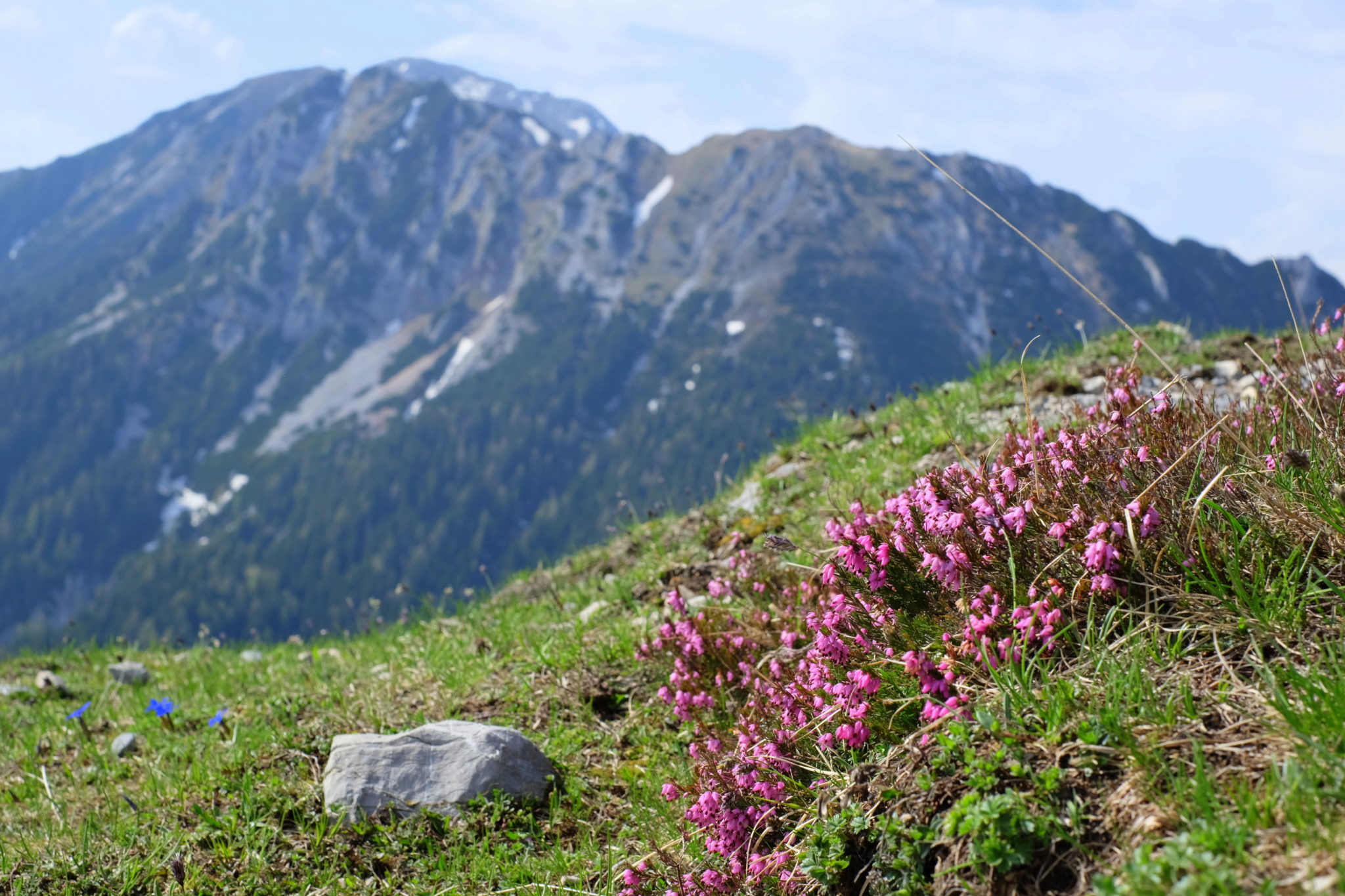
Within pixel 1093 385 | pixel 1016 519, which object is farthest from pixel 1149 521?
pixel 1093 385

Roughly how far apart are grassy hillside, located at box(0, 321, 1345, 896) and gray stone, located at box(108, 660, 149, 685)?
205 centimetres

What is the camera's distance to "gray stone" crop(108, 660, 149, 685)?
8.71m

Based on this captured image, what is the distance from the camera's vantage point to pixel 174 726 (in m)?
6.46

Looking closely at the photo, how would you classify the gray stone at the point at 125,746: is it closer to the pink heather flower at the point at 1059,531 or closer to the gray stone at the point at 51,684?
the gray stone at the point at 51,684

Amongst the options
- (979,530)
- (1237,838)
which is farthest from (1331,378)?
(1237,838)

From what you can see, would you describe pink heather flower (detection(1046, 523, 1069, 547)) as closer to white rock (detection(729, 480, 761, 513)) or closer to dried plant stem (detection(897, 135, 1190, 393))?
dried plant stem (detection(897, 135, 1190, 393))

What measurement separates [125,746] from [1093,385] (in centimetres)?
892

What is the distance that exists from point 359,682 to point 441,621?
189cm

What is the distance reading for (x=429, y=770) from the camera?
4801 mm

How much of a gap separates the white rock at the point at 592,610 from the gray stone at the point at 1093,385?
5048 mm

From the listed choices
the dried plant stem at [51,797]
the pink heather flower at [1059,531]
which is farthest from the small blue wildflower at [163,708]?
the pink heather flower at [1059,531]

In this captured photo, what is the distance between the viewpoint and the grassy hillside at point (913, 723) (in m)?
2.54

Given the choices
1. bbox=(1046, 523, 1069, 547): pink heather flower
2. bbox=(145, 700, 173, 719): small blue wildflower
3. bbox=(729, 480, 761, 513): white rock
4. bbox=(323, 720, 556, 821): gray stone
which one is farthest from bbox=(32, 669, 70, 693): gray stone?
bbox=(1046, 523, 1069, 547): pink heather flower

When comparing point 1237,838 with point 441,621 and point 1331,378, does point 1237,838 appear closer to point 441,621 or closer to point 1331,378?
point 1331,378
